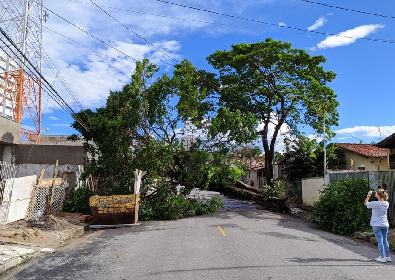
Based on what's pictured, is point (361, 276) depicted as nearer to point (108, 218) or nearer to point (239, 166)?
point (108, 218)

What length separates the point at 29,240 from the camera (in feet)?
31.1

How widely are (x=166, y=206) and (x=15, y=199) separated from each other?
6170mm

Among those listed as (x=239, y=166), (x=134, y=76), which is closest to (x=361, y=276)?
(x=239, y=166)

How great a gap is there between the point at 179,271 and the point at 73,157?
14.2 m

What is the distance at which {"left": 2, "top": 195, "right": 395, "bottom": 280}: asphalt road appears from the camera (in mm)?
6395

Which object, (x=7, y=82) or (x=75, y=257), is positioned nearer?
(x=75, y=257)

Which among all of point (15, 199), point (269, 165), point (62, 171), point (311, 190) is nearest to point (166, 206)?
point (15, 199)

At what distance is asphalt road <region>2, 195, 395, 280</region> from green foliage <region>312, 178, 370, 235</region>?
4.67 feet

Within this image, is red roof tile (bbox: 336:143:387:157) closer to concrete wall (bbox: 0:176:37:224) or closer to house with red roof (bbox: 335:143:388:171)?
house with red roof (bbox: 335:143:388:171)

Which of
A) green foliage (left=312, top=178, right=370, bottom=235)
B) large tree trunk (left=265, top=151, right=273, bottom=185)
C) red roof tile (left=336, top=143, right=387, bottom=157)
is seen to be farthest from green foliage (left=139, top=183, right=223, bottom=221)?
red roof tile (left=336, top=143, right=387, bottom=157)

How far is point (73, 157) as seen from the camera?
1916 centimetres

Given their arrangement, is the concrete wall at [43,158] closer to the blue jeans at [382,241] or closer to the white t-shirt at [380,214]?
the white t-shirt at [380,214]

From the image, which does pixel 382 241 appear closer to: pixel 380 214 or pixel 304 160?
pixel 380 214

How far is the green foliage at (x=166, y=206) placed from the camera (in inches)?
616
